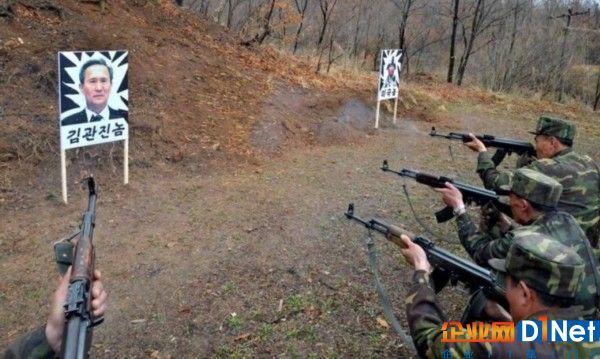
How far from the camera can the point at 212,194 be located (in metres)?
6.32

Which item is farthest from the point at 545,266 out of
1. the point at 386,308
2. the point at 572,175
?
the point at 572,175

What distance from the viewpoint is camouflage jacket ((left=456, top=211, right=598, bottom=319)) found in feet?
8.91

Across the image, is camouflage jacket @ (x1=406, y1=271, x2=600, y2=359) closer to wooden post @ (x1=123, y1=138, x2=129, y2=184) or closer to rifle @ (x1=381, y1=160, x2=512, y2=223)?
rifle @ (x1=381, y1=160, x2=512, y2=223)

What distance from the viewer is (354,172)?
25.2ft

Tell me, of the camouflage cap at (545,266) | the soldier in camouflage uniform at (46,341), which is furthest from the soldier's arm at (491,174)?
the soldier in camouflage uniform at (46,341)

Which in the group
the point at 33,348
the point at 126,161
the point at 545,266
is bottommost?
the point at 126,161

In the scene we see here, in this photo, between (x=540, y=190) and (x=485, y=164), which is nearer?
(x=540, y=190)

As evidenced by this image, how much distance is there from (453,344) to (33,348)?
5.64 feet

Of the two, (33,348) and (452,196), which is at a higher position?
(452,196)

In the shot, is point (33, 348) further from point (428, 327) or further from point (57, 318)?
point (428, 327)

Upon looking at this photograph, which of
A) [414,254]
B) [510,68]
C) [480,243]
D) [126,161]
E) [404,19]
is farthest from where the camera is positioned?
[510,68]

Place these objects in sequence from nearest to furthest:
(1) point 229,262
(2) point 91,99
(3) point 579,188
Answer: (3) point 579,188
(1) point 229,262
(2) point 91,99

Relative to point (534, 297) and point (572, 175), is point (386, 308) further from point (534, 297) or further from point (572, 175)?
point (572, 175)

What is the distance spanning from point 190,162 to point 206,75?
9.11ft
